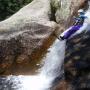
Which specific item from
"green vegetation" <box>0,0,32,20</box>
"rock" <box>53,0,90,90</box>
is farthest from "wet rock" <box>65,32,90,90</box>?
"green vegetation" <box>0,0,32,20</box>

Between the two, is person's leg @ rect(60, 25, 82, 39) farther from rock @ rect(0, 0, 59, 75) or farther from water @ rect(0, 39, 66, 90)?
rock @ rect(0, 0, 59, 75)

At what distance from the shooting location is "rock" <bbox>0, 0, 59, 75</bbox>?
9.98 meters

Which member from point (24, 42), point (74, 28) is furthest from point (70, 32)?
point (24, 42)

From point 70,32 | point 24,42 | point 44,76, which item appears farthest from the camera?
point 24,42

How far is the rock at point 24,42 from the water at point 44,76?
30cm

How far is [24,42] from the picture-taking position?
33.7ft

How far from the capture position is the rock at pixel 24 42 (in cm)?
998

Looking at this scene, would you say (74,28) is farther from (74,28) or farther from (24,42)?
(24,42)

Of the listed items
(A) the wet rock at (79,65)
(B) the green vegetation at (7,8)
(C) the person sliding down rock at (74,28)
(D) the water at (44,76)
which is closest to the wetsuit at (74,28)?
(C) the person sliding down rock at (74,28)

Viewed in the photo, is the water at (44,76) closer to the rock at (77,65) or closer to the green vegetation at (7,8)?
the rock at (77,65)

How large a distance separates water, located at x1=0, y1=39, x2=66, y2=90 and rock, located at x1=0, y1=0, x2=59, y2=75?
0.99 feet

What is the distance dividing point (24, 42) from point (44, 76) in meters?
1.78

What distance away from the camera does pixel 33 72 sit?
9453 millimetres

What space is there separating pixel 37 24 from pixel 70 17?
119 centimetres
